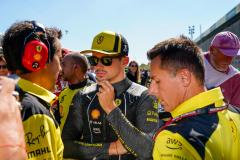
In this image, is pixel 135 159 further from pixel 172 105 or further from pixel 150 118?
pixel 172 105

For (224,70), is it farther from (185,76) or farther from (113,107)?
(185,76)

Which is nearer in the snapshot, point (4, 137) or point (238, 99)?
point (4, 137)

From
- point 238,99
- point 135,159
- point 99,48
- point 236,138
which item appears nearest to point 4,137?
point 236,138

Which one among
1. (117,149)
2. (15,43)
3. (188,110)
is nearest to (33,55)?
(15,43)

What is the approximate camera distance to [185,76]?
2.10 metres

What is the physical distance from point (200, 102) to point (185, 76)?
221 mm

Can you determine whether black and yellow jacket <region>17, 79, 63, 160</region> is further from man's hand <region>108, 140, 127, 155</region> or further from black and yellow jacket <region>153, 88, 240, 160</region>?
man's hand <region>108, 140, 127, 155</region>

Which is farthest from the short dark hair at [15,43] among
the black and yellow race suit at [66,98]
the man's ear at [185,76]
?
the black and yellow race suit at [66,98]

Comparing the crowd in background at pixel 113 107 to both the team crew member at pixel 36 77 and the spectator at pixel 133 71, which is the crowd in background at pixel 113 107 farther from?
the spectator at pixel 133 71

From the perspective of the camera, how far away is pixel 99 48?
336cm

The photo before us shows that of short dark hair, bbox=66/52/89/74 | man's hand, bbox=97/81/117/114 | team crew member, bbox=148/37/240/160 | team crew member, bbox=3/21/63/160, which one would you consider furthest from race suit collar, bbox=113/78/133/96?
short dark hair, bbox=66/52/89/74

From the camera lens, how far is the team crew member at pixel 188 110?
5.55 ft

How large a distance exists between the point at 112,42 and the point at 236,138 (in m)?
1.70

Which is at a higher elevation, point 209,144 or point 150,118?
point 209,144
